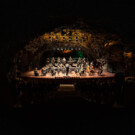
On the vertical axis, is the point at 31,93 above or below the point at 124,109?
above

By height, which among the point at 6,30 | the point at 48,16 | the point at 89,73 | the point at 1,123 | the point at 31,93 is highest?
the point at 48,16

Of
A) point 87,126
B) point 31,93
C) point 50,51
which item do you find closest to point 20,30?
point 31,93

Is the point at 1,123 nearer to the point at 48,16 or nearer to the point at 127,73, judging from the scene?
the point at 48,16

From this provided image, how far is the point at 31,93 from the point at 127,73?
5.61 meters

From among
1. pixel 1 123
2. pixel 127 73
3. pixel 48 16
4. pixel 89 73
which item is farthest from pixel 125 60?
pixel 1 123

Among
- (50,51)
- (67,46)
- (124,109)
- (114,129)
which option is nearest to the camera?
(114,129)

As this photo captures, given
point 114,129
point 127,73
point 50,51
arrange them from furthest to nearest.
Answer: point 50,51 → point 127,73 → point 114,129

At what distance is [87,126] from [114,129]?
68cm

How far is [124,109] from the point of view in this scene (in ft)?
17.7

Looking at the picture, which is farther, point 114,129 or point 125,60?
point 125,60

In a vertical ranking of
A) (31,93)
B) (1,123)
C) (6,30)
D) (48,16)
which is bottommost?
(1,123)

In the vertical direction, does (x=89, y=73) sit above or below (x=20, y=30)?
below

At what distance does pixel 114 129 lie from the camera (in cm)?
419

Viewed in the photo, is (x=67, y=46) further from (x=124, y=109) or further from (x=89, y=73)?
(x=124, y=109)
